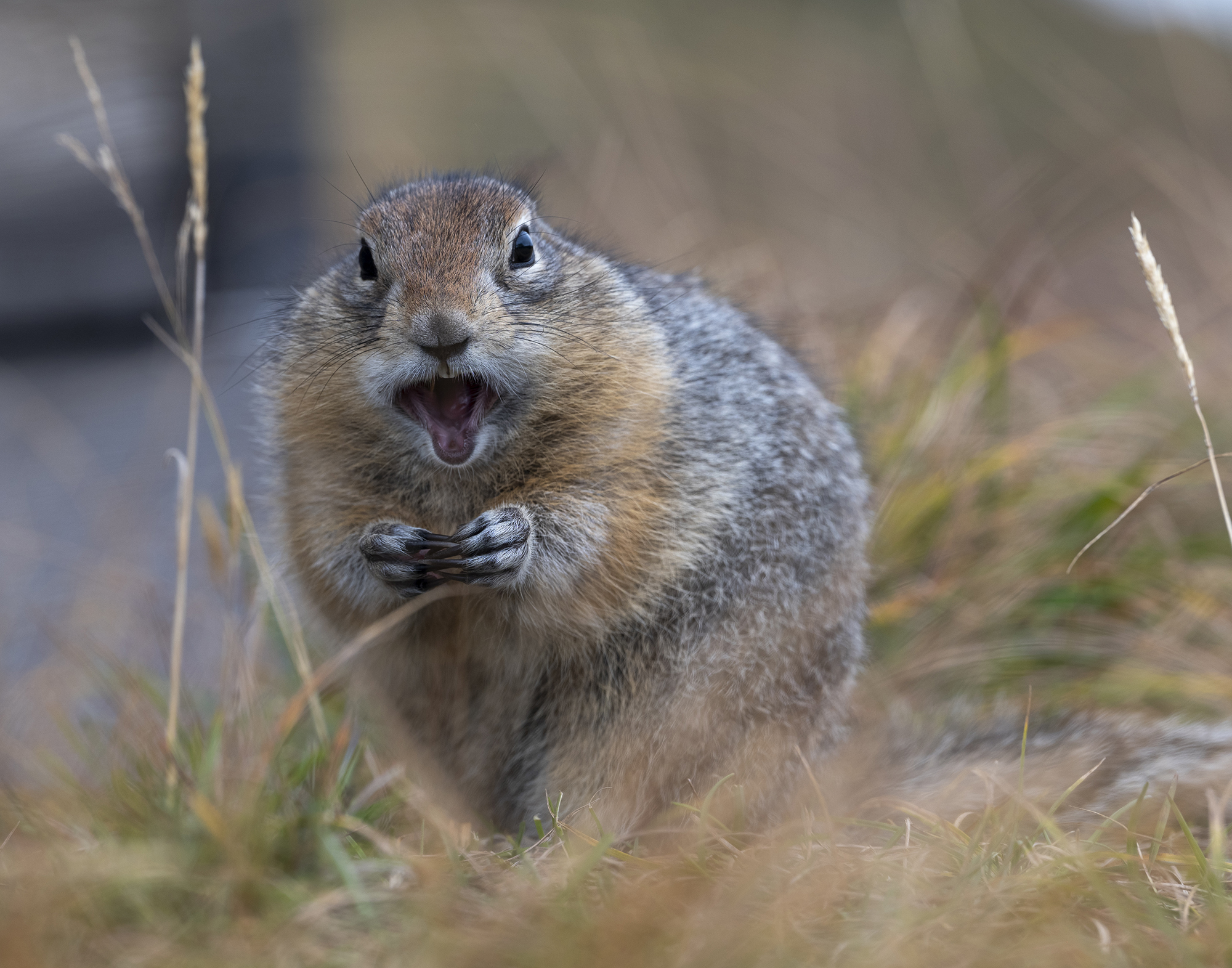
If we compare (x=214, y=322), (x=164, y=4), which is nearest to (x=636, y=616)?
(x=214, y=322)

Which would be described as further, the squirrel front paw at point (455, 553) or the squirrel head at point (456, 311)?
the squirrel front paw at point (455, 553)

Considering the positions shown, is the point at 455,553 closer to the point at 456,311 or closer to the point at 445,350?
the point at 445,350

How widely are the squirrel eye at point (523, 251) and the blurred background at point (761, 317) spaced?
0.86m

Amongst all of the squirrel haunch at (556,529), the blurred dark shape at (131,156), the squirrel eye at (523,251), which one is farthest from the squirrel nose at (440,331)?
the blurred dark shape at (131,156)

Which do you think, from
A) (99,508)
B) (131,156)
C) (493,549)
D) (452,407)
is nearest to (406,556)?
(493,549)

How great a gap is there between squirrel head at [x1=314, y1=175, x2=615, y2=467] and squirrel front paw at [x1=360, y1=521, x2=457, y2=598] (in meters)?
0.23

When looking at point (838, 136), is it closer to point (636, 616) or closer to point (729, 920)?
point (636, 616)

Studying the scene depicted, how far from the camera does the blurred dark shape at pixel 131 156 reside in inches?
252

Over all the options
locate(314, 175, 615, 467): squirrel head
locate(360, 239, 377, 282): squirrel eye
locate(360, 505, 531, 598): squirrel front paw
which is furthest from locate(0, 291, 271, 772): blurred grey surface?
locate(360, 505, 531, 598): squirrel front paw

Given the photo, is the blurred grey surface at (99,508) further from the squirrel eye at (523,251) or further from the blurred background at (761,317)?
the squirrel eye at (523,251)

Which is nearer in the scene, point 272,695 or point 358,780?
point 358,780

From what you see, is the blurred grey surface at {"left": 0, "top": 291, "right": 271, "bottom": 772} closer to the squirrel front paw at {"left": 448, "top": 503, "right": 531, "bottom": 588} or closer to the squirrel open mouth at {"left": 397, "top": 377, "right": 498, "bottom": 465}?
the squirrel open mouth at {"left": 397, "top": 377, "right": 498, "bottom": 465}

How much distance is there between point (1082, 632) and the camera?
4.54 meters

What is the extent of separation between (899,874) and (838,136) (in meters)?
12.1
